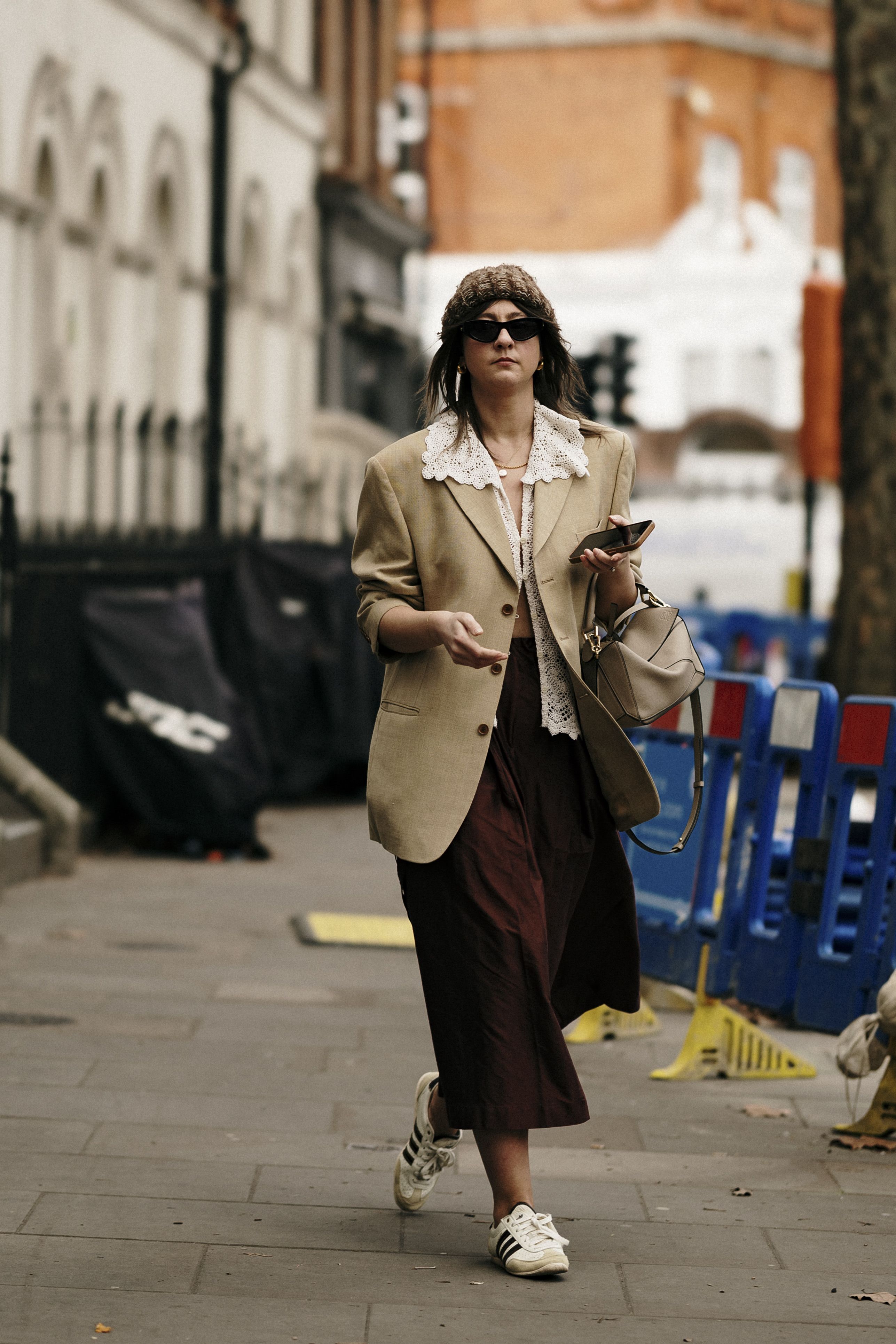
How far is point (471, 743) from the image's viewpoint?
438 cm

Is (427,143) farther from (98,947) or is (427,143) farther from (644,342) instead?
(98,947)

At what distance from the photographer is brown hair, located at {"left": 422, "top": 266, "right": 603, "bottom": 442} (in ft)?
14.7

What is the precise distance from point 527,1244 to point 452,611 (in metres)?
1.31

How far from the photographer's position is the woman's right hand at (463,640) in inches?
162

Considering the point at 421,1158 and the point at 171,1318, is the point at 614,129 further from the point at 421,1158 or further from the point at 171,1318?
the point at 171,1318

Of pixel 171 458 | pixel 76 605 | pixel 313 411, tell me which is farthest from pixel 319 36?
pixel 76 605

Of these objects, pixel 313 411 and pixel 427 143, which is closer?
pixel 313 411

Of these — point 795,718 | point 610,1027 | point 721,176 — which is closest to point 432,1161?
point 795,718

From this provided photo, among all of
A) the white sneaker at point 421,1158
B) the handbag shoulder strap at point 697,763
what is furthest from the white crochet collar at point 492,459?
the white sneaker at point 421,1158

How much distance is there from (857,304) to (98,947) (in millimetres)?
7369

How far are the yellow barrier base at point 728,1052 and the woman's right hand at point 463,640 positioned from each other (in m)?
2.53

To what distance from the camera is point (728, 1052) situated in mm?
6391

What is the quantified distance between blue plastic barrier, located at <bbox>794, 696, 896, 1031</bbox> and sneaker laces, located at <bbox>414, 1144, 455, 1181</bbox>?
1.72 meters

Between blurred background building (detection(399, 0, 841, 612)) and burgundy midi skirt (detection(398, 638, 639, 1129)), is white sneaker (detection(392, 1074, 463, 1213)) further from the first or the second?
blurred background building (detection(399, 0, 841, 612))
